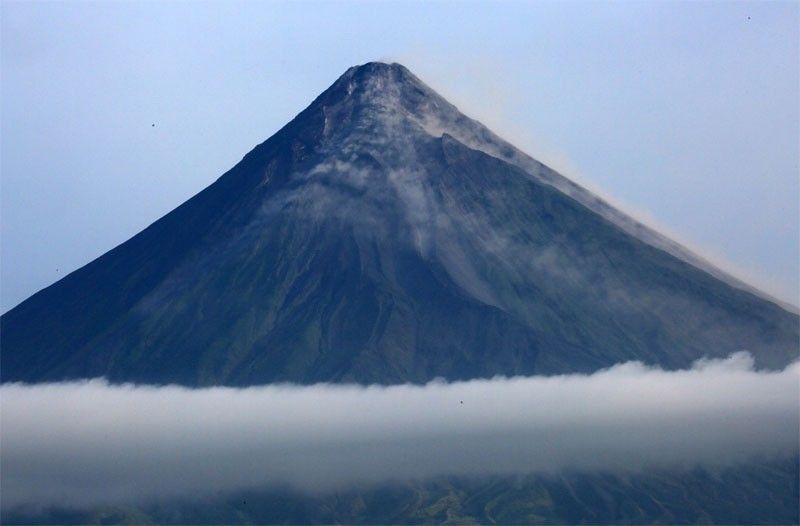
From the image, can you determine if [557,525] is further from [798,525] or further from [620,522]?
[798,525]

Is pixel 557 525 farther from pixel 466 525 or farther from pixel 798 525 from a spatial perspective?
pixel 798 525

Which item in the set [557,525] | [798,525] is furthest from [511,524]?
[798,525]

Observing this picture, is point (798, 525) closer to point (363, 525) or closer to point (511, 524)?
point (511, 524)

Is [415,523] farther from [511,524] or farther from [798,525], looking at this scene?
[798,525]

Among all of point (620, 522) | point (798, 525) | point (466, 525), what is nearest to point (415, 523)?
point (466, 525)

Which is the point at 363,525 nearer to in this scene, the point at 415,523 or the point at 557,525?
A: the point at 415,523

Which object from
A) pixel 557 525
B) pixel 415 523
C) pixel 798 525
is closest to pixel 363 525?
pixel 415 523
